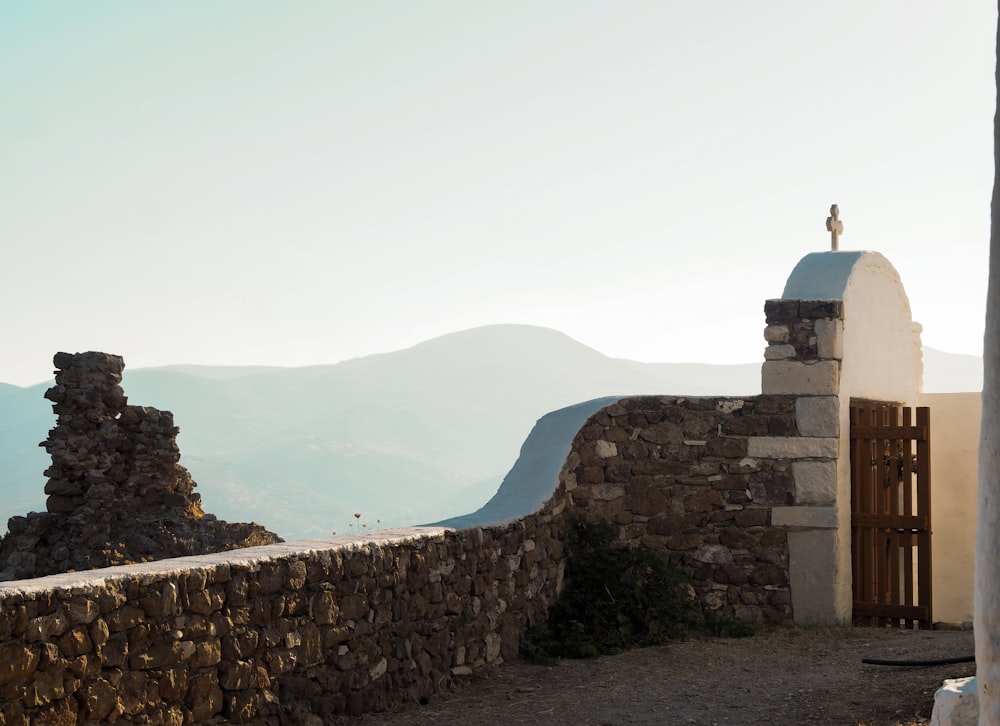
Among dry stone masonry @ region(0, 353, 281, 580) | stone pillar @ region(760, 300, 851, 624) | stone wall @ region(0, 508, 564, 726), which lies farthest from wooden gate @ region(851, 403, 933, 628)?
dry stone masonry @ region(0, 353, 281, 580)

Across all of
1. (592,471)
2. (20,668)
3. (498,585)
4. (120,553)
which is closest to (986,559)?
(20,668)

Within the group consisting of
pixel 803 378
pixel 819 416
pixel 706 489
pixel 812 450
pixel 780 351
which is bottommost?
pixel 706 489

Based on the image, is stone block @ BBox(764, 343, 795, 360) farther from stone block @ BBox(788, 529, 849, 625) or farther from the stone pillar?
stone block @ BBox(788, 529, 849, 625)

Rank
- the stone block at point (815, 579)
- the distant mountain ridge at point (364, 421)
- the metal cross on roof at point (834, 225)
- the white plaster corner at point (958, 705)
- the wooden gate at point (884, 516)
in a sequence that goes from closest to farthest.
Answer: the white plaster corner at point (958, 705)
the stone block at point (815, 579)
the wooden gate at point (884, 516)
the metal cross on roof at point (834, 225)
the distant mountain ridge at point (364, 421)

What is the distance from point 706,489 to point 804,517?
2.41ft

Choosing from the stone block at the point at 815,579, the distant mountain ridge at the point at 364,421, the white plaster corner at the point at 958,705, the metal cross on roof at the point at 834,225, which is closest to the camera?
the white plaster corner at the point at 958,705

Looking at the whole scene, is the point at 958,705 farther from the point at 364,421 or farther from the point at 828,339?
the point at 364,421

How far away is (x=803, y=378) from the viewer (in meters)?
8.30

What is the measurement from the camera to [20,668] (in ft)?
A: 12.8

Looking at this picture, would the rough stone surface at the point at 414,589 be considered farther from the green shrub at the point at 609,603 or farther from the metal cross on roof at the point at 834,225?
the metal cross on roof at the point at 834,225

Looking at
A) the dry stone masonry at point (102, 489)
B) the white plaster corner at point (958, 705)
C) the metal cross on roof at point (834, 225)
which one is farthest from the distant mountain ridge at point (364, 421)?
the white plaster corner at point (958, 705)

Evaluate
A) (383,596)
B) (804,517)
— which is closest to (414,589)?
(383,596)

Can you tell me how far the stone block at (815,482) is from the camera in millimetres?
8211

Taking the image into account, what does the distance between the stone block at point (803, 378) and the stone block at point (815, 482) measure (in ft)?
1.74
